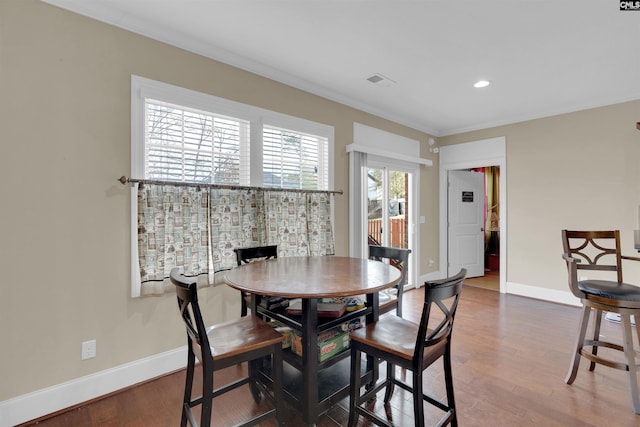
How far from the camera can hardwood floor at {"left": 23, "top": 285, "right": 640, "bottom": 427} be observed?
1.84 metres

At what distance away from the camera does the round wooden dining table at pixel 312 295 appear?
5.15ft

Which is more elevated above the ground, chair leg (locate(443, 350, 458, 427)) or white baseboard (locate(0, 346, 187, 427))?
chair leg (locate(443, 350, 458, 427))

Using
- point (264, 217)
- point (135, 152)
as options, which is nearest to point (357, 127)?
point (264, 217)

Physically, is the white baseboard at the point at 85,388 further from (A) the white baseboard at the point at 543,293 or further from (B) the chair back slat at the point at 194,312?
(A) the white baseboard at the point at 543,293

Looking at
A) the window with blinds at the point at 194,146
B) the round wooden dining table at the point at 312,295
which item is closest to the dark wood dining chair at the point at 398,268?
the round wooden dining table at the point at 312,295

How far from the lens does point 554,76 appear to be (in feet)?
10.2

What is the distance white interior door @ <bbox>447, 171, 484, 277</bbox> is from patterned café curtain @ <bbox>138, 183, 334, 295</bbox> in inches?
124

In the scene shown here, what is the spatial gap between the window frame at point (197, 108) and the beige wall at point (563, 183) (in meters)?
3.17

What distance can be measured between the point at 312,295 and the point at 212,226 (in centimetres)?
146

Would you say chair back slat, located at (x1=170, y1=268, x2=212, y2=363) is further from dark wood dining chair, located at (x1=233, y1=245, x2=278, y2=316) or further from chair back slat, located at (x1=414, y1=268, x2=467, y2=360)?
chair back slat, located at (x1=414, y1=268, x2=467, y2=360)

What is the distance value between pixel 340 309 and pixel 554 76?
3372 millimetres

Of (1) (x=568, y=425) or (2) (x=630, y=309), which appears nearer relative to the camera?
(1) (x=568, y=425)

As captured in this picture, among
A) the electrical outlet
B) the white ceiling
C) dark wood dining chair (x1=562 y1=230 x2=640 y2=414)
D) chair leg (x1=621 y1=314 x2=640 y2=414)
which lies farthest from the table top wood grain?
the white ceiling

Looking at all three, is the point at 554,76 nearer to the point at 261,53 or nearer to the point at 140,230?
the point at 261,53
